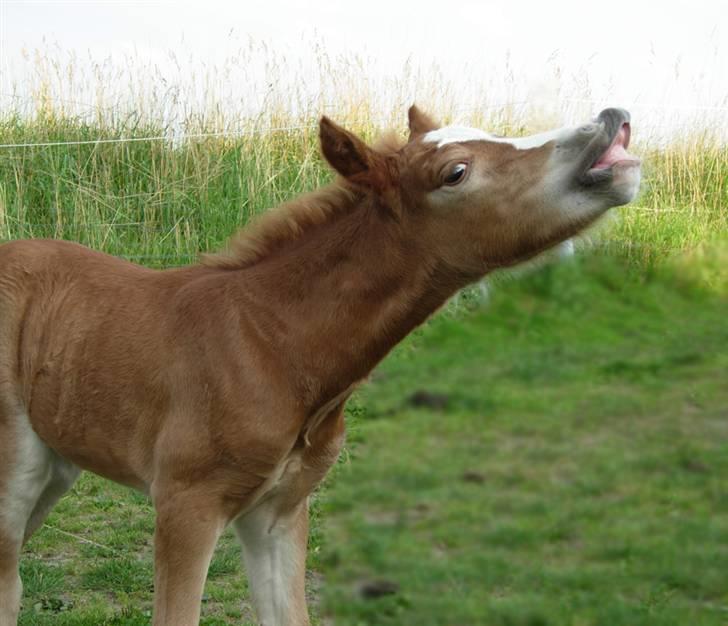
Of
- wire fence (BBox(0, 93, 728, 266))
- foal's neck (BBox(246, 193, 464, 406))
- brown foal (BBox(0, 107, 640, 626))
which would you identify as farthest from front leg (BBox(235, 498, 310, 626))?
wire fence (BBox(0, 93, 728, 266))

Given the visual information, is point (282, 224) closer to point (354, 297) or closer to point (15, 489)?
point (354, 297)

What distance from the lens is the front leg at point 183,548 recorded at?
128 inches

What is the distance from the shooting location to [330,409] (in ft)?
11.1

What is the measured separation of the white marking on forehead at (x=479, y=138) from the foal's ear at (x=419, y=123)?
0.97 ft

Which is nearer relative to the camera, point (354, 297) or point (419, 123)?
point (354, 297)

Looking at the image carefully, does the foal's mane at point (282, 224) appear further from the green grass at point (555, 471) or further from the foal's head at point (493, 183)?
the green grass at point (555, 471)

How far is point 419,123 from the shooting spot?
3598mm

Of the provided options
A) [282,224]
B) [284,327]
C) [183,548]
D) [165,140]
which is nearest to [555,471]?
[284,327]

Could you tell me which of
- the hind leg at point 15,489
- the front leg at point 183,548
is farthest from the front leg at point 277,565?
the hind leg at point 15,489

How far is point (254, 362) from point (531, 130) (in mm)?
8276

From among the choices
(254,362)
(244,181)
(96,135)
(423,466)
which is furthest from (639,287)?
(96,135)

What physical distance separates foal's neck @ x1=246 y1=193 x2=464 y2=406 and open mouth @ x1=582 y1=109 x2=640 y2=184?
1.80 ft

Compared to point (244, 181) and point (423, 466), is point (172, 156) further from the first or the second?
point (423, 466)

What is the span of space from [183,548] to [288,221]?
113 centimetres
